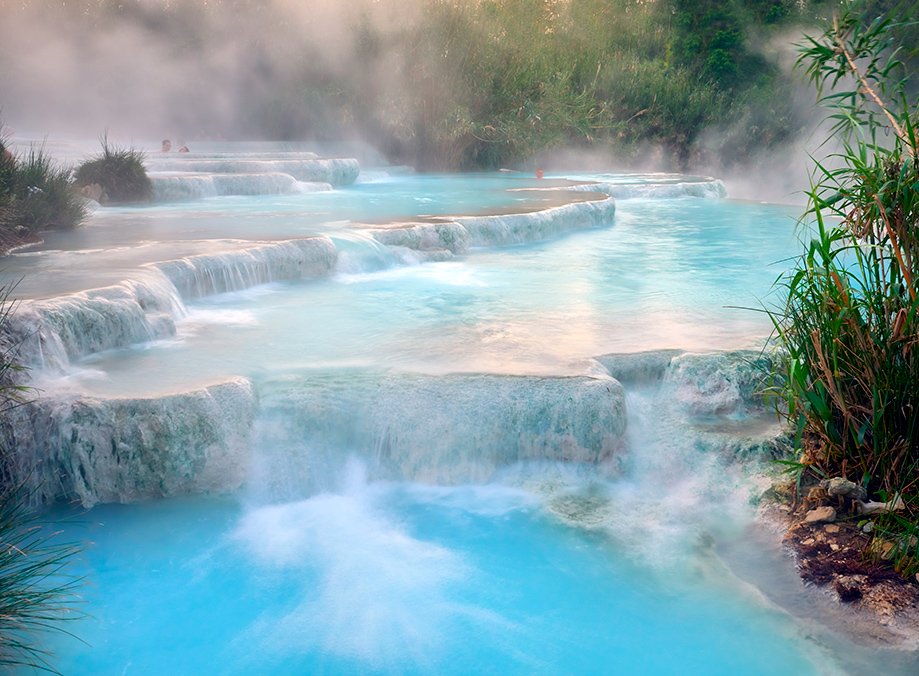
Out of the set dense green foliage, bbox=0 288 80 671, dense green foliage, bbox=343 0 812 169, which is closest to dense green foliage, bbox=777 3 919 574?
dense green foliage, bbox=0 288 80 671

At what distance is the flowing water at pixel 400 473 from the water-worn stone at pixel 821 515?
23cm

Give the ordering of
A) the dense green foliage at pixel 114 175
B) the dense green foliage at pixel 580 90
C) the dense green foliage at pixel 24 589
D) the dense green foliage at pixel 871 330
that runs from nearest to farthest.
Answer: the dense green foliage at pixel 24 589 < the dense green foliage at pixel 871 330 < the dense green foliage at pixel 114 175 < the dense green foliage at pixel 580 90

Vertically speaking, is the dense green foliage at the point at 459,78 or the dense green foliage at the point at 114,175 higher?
the dense green foliage at the point at 459,78

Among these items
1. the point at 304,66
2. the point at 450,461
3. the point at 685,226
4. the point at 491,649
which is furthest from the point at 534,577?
the point at 304,66

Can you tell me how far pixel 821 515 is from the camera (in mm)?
3531

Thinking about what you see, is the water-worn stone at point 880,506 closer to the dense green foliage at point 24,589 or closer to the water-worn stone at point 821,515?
the water-worn stone at point 821,515

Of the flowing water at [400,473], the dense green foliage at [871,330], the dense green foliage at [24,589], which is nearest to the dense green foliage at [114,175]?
the flowing water at [400,473]

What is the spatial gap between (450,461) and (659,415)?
124 cm

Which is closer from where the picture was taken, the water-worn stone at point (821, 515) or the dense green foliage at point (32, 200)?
the water-worn stone at point (821, 515)

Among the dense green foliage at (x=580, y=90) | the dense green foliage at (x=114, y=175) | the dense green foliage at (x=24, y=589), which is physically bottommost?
the dense green foliage at (x=24, y=589)

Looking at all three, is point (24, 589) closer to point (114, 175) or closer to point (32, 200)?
point (32, 200)

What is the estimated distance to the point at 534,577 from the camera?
363cm

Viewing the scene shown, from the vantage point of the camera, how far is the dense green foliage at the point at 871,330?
3217mm

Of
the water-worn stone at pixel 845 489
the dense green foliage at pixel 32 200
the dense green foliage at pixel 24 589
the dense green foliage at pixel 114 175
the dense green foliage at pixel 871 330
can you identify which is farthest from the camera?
the dense green foliage at pixel 114 175
